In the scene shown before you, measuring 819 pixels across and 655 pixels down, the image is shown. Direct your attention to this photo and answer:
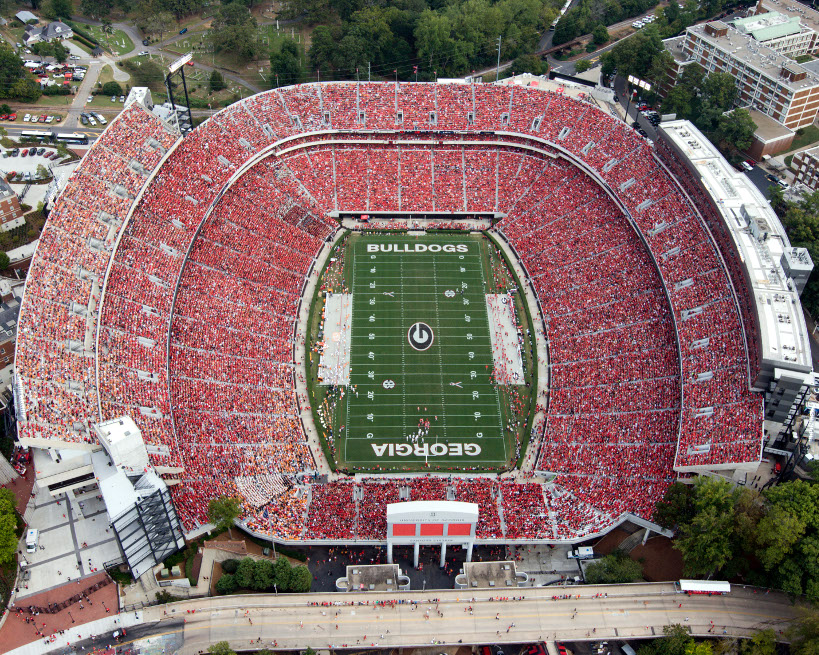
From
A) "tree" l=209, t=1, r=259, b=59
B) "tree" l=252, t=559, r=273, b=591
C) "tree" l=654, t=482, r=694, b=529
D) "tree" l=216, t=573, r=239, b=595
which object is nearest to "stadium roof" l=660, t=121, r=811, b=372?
"tree" l=654, t=482, r=694, b=529

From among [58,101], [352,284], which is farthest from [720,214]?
[58,101]

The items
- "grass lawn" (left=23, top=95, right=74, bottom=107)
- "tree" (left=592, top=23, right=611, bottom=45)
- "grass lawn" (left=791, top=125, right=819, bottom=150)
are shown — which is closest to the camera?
"grass lawn" (left=791, top=125, right=819, bottom=150)

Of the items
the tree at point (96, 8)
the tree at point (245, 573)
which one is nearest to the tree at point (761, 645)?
the tree at point (245, 573)

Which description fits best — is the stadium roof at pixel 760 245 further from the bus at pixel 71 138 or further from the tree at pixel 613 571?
the bus at pixel 71 138

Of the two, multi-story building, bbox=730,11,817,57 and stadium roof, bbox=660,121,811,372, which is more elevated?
multi-story building, bbox=730,11,817,57

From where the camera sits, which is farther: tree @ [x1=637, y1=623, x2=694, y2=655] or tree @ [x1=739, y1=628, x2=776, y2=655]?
tree @ [x1=637, y1=623, x2=694, y2=655]

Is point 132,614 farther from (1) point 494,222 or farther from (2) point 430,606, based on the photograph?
(1) point 494,222

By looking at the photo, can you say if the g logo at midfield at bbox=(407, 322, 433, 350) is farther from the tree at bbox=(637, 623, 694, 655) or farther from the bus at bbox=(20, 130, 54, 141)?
the bus at bbox=(20, 130, 54, 141)
